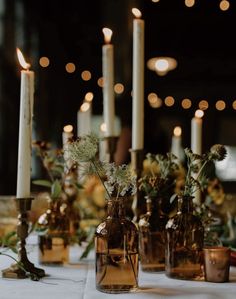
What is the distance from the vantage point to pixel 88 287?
987 millimetres

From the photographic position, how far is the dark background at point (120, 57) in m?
3.17

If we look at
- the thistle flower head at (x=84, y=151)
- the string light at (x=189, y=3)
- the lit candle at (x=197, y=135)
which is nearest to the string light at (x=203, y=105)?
the string light at (x=189, y=3)

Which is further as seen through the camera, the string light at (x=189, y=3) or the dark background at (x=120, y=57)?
the string light at (x=189, y=3)

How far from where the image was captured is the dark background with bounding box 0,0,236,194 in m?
3.17

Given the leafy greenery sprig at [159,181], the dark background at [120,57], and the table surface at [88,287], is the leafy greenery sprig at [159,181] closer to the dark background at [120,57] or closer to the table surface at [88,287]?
the table surface at [88,287]

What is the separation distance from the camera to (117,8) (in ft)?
11.0

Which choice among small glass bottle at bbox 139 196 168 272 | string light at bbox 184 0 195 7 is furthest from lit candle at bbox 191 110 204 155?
string light at bbox 184 0 195 7

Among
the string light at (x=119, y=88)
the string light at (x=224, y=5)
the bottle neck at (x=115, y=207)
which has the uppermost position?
the string light at (x=224, y=5)

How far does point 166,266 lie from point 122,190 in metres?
0.19

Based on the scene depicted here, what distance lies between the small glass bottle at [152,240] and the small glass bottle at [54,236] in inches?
6.8

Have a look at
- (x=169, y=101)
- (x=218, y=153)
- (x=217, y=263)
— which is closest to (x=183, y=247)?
(x=217, y=263)

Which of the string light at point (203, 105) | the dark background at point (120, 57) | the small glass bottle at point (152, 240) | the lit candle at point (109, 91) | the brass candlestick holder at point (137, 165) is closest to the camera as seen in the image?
the small glass bottle at point (152, 240)

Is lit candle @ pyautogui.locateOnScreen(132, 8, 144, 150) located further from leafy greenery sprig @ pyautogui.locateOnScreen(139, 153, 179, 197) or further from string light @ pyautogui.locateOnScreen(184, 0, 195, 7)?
string light @ pyautogui.locateOnScreen(184, 0, 195, 7)

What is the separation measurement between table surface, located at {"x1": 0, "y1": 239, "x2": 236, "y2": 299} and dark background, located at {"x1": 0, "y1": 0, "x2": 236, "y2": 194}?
6.79 feet
